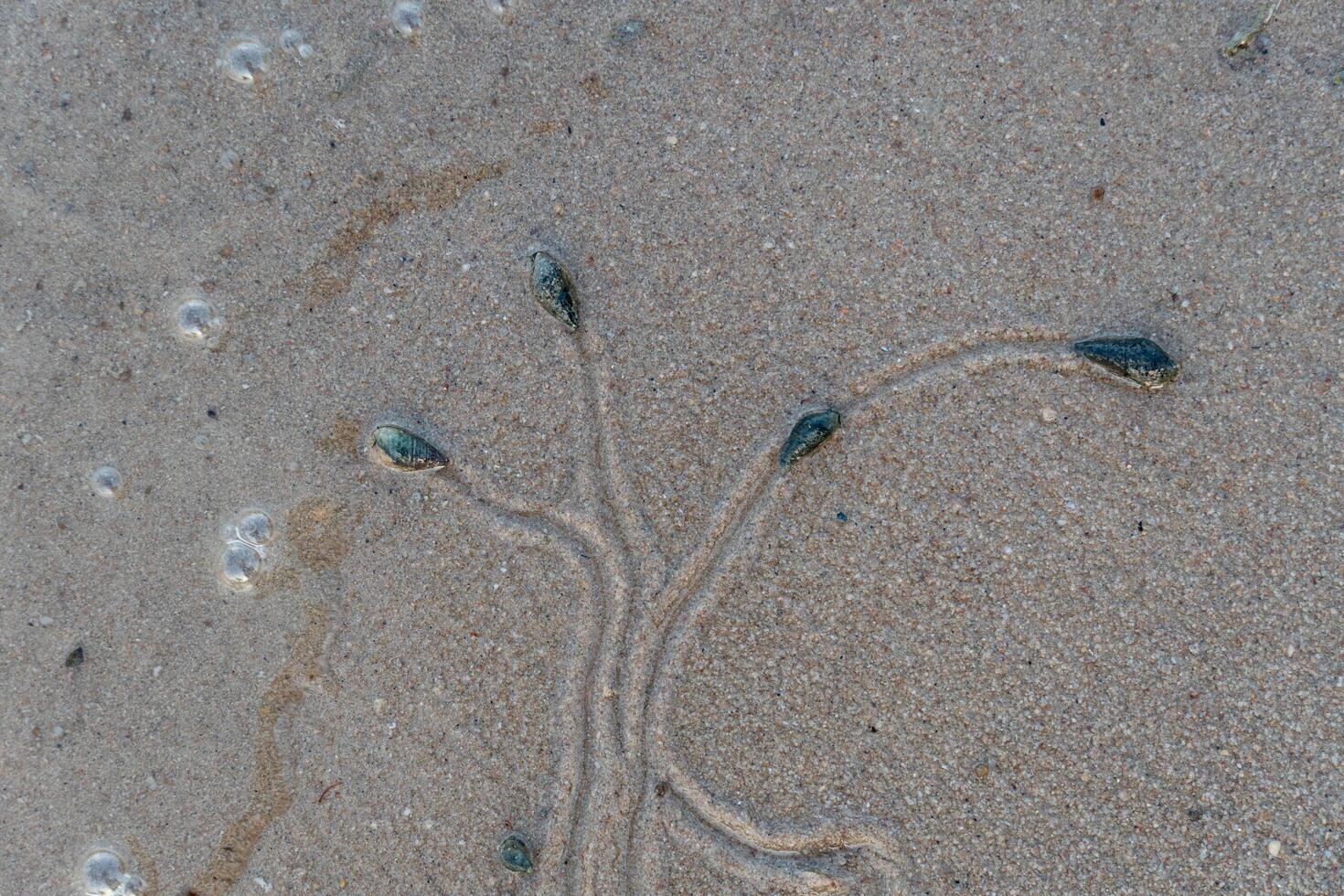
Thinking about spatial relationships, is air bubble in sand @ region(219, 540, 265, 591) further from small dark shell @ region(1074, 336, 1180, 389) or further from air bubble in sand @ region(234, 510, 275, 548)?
small dark shell @ region(1074, 336, 1180, 389)

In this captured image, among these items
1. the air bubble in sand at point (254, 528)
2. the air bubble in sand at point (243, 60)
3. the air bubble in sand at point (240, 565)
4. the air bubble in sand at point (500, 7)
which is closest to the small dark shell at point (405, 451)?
the air bubble in sand at point (254, 528)

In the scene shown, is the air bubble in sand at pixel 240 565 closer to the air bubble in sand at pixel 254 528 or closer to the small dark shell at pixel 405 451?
the air bubble in sand at pixel 254 528

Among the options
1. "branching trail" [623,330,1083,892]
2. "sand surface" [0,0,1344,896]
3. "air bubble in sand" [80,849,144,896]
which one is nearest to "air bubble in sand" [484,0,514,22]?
"sand surface" [0,0,1344,896]

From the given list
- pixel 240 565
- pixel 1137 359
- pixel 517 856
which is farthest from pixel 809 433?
pixel 240 565

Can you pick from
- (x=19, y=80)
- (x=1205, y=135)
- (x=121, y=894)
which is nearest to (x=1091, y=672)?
(x=1205, y=135)

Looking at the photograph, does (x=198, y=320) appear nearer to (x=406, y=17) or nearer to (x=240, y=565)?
(x=240, y=565)
